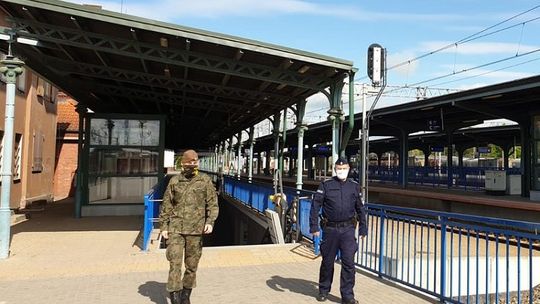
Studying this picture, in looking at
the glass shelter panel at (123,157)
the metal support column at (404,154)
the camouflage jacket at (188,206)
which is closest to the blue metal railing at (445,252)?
the camouflage jacket at (188,206)

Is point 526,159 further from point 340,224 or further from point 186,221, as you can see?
point 186,221

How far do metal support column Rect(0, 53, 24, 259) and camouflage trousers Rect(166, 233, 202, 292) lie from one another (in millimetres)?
4533

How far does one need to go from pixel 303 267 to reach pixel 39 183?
15097mm

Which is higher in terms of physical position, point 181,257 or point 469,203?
point 181,257

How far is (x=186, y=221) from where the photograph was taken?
16.8ft

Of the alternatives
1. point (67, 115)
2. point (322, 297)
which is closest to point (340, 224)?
point (322, 297)

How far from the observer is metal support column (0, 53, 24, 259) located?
8.16 meters

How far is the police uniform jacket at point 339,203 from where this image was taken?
220 inches

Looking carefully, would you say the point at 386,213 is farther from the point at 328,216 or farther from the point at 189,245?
the point at 189,245

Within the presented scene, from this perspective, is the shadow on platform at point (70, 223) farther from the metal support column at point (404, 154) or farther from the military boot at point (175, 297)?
the metal support column at point (404, 154)

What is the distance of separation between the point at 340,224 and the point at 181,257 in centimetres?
184

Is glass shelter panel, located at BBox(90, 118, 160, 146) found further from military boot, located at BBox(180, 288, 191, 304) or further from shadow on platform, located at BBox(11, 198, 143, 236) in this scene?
military boot, located at BBox(180, 288, 191, 304)

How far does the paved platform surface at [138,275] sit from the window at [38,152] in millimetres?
8167

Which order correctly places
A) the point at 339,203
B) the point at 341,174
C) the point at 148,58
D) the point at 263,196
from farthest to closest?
the point at 263,196 < the point at 148,58 < the point at 341,174 < the point at 339,203
